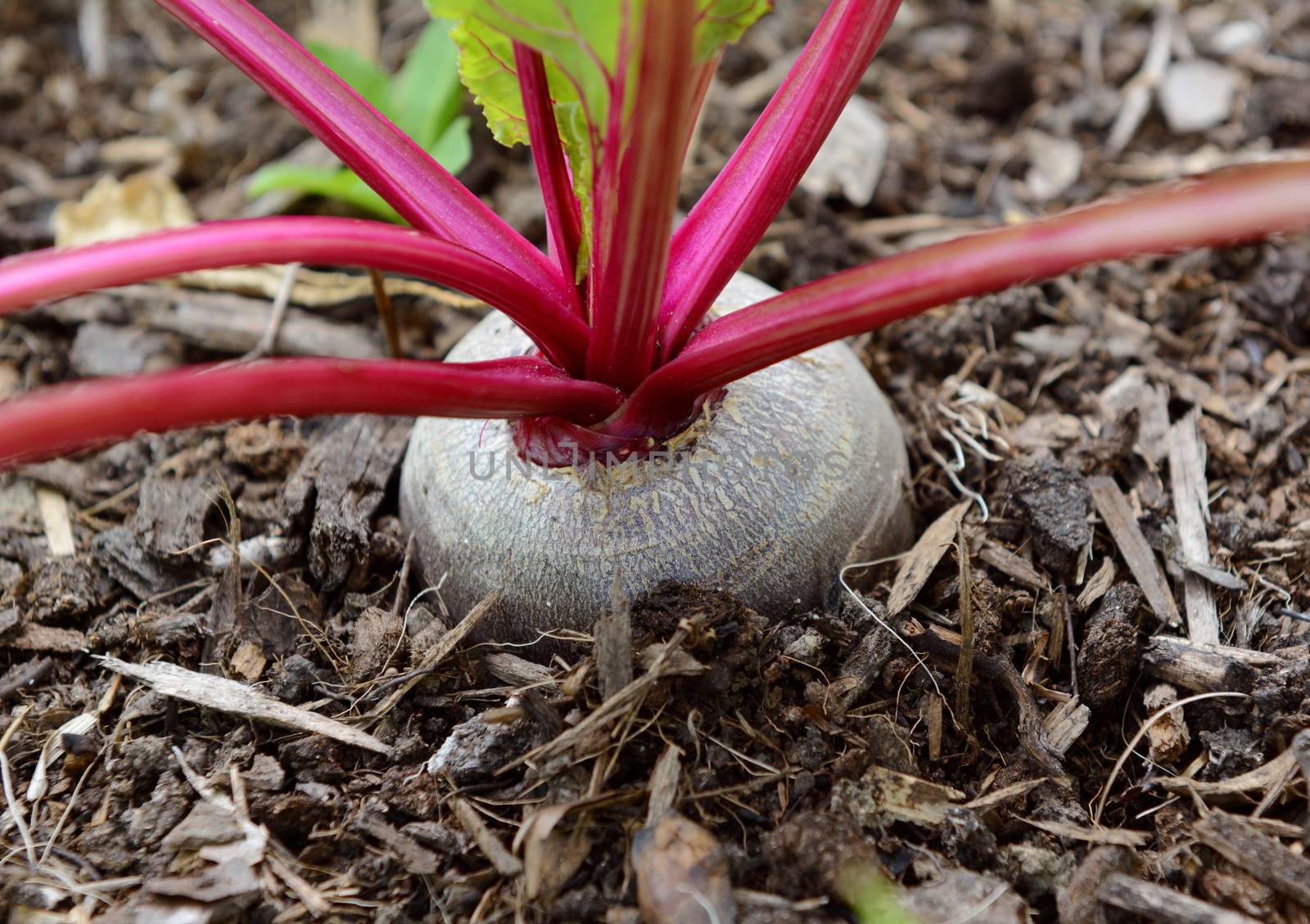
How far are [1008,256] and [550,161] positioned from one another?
756mm

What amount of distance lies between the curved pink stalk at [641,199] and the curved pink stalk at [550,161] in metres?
0.11

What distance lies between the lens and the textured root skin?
5.32ft

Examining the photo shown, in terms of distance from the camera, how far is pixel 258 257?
138 centimetres

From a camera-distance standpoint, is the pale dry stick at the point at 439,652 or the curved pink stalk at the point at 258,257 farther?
the pale dry stick at the point at 439,652

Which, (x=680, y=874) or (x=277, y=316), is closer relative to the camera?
(x=680, y=874)

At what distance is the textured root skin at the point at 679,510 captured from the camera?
5.32ft

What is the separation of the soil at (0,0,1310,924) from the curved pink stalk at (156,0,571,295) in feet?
1.99

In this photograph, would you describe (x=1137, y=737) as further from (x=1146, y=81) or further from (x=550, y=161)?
(x=1146, y=81)

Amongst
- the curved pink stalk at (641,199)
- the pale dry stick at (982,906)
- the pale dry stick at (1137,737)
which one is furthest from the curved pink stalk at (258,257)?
the pale dry stick at (1137,737)

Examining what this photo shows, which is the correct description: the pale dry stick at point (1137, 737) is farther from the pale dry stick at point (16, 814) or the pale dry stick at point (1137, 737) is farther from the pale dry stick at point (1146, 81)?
the pale dry stick at point (1146, 81)

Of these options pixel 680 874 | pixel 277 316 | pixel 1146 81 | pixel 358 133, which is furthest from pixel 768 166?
pixel 1146 81

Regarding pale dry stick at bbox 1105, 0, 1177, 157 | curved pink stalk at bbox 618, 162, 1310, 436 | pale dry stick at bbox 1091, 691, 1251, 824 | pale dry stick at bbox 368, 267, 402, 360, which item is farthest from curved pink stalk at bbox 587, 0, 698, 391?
pale dry stick at bbox 1105, 0, 1177, 157

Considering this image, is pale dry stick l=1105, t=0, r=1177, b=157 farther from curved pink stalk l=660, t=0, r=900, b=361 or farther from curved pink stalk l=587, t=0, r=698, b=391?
curved pink stalk l=587, t=0, r=698, b=391

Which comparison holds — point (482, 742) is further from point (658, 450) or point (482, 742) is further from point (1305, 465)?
point (1305, 465)
